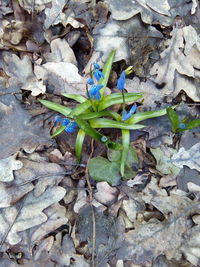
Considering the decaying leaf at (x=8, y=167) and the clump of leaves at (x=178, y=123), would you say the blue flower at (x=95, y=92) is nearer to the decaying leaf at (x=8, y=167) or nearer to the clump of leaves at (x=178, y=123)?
the clump of leaves at (x=178, y=123)

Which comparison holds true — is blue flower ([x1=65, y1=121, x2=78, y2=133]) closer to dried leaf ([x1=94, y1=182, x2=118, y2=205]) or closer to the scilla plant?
the scilla plant

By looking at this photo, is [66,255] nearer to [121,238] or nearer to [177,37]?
[121,238]

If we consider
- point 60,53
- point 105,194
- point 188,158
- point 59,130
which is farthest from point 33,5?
point 188,158

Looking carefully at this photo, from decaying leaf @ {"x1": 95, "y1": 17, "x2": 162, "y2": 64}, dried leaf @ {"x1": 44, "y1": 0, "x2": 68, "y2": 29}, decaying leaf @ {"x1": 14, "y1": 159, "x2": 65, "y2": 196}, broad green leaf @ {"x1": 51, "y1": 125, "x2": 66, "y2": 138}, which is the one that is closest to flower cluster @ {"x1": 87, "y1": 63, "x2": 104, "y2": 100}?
broad green leaf @ {"x1": 51, "y1": 125, "x2": 66, "y2": 138}

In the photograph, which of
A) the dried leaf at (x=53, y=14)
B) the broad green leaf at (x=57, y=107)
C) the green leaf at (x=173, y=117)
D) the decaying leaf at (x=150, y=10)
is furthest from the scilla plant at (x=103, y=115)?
the dried leaf at (x=53, y=14)

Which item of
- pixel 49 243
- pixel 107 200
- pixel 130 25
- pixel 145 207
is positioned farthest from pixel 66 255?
pixel 130 25
